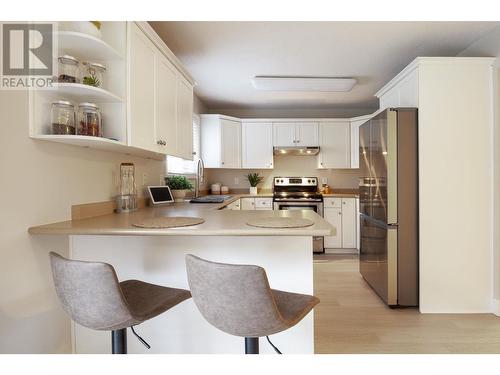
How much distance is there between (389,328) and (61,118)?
2628 millimetres

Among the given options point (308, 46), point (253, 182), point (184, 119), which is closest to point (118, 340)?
point (184, 119)

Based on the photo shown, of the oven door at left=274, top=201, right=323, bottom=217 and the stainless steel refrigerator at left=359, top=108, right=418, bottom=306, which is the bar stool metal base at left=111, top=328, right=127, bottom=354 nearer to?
the stainless steel refrigerator at left=359, top=108, right=418, bottom=306

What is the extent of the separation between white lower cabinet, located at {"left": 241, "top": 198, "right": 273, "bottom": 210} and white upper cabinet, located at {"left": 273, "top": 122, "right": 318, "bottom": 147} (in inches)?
38.8

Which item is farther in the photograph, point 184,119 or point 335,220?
point 335,220

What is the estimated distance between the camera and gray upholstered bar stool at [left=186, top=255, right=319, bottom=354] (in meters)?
1.00

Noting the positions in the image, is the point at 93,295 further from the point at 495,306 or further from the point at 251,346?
the point at 495,306

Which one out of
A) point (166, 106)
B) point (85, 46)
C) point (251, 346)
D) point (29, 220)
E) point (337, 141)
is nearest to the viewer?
point (251, 346)

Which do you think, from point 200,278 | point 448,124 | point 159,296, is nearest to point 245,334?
point 200,278

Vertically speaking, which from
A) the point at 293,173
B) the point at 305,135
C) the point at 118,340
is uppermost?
the point at 305,135

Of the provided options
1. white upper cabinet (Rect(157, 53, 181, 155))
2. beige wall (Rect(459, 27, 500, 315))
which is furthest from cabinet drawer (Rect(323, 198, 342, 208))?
white upper cabinet (Rect(157, 53, 181, 155))

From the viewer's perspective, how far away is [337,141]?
481 centimetres

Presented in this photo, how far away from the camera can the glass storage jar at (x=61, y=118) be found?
1459 mm

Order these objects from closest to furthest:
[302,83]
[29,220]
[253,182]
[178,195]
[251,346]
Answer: [251,346]
[29,220]
[178,195]
[302,83]
[253,182]
